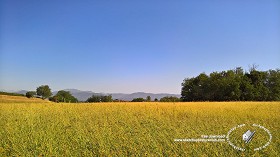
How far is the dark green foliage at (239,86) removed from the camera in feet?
196

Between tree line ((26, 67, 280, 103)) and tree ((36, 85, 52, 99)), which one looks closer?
tree line ((26, 67, 280, 103))

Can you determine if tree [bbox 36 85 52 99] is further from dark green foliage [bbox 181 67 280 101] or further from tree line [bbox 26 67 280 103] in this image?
dark green foliage [bbox 181 67 280 101]

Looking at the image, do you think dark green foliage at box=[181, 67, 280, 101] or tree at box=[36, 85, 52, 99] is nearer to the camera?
dark green foliage at box=[181, 67, 280, 101]

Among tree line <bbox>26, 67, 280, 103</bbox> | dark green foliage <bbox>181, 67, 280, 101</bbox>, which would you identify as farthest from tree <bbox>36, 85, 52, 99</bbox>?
dark green foliage <bbox>181, 67, 280, 101</bbox>

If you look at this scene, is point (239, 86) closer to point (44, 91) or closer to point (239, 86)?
point (239, 86)

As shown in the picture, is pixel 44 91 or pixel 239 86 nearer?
pixel 239 86

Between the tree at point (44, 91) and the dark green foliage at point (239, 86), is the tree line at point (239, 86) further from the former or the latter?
the tree at point (44, 91)

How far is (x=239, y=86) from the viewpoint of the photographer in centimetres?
5984

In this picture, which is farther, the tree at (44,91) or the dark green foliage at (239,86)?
the tree at (44,91)

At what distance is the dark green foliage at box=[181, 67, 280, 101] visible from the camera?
59.8 metres

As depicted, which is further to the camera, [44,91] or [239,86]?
[44,91]

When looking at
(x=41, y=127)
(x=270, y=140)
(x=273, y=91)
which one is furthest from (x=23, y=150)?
(x=273, y=91)

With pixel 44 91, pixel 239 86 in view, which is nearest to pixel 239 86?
pixel 239 86

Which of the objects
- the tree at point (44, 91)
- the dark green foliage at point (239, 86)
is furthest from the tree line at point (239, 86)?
the tree at point (44, 91)
